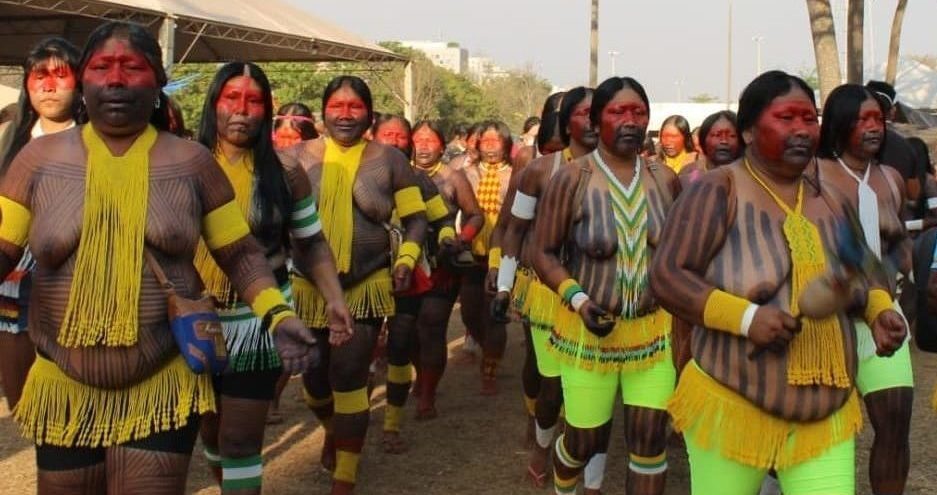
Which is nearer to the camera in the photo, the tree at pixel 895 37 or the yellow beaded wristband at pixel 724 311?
the yellow beaded wristband at pixel 724 311

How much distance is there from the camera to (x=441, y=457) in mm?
7512

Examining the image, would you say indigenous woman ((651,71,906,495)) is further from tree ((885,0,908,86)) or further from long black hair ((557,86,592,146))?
tree ((885,0,908,86))

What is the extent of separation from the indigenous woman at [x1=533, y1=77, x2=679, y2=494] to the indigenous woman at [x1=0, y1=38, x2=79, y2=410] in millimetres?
A: 2190

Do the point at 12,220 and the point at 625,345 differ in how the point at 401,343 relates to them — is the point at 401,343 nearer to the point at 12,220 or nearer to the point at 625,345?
the point at 625,345

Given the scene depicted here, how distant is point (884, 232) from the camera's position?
17.2ft

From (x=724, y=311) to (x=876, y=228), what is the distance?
5.08 ft

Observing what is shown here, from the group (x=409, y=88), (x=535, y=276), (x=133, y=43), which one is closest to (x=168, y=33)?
(x=409, y=88)

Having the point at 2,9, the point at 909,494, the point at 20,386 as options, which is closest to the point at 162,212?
the point at 20,386

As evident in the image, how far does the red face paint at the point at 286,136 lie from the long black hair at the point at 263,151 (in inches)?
108

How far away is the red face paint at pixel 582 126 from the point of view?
6363 millimetres

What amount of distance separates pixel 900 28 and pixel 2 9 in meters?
16.9

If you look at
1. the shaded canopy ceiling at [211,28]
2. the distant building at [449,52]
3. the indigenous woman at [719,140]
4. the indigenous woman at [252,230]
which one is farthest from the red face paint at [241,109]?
the distant building at [449,52]

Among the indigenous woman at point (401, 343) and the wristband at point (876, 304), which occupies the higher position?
the wristband at point (876, 304)

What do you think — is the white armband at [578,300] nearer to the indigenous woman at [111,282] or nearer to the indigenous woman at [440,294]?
the indigenous woman at [111,282]
